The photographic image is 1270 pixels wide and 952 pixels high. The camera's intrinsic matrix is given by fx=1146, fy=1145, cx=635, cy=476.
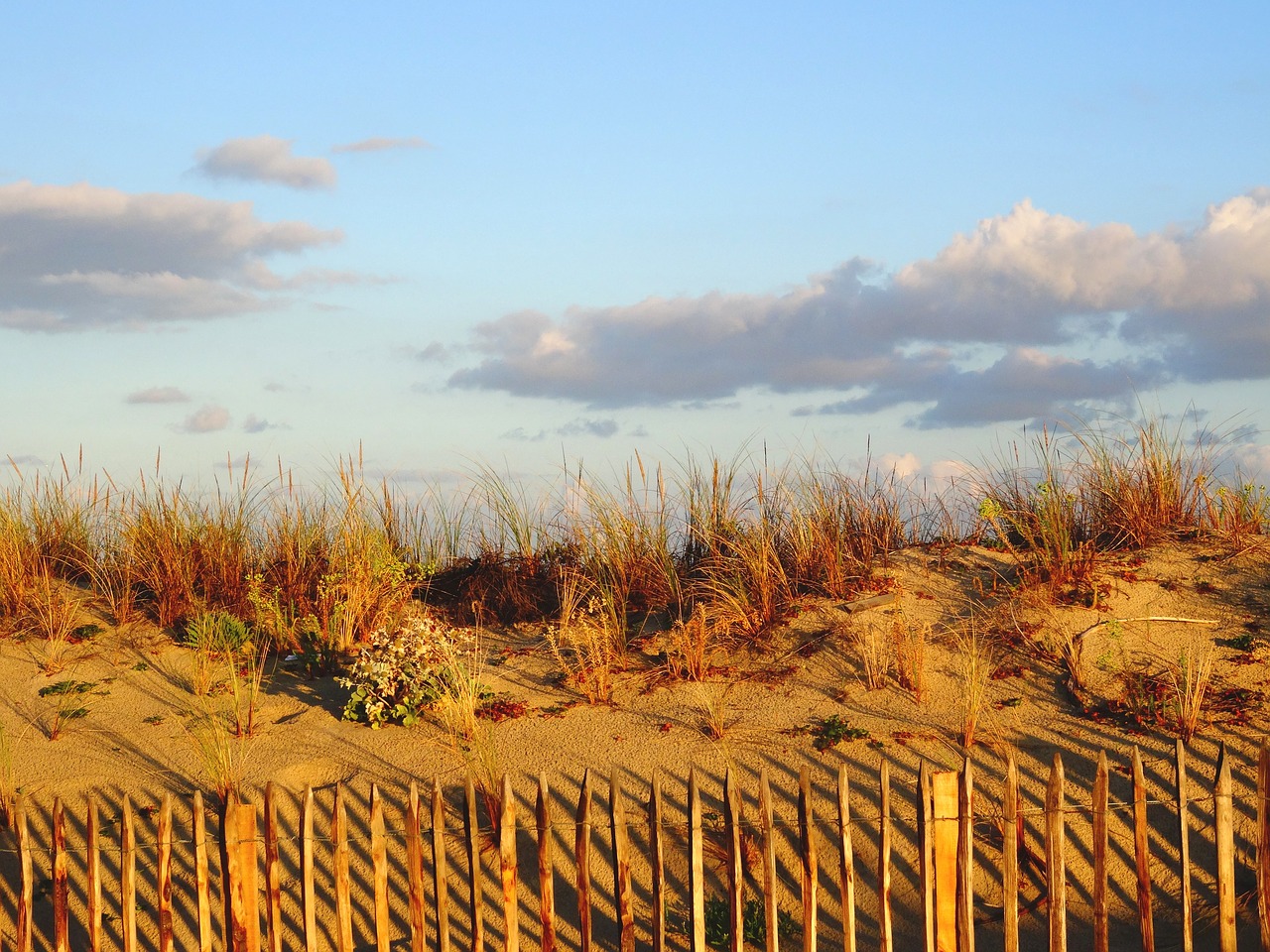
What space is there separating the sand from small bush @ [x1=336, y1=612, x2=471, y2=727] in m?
0.15

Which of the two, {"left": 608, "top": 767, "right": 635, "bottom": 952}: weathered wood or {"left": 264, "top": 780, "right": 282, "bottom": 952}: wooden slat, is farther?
{"left": 264, "top": 780, "right": 282, "bottom": 952}: wooden slat

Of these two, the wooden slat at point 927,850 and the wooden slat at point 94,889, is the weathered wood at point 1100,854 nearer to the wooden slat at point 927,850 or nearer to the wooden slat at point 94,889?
the wooden slat at point 927,850

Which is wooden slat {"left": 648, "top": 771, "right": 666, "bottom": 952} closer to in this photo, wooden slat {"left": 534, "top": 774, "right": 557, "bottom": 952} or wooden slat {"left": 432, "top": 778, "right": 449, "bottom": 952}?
wooden slat {"left": 534, "top": 774, "right": 557, "bottom": 952}

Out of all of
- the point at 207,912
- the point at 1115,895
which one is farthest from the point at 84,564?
the point at 1115,895

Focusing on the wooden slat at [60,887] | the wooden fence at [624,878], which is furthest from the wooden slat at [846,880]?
the wooden slat at [60,887]

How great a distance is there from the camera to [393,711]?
7.09 metres

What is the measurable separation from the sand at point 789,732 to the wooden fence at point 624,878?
52 millimetres

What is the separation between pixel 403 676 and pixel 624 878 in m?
2.75

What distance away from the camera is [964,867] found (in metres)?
4.85

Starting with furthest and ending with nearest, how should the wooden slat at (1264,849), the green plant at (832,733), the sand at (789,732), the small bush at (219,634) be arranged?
the small bush at (219,634) → the green plant at (832,733) → the sand at (789,732) → the wooden slat at (1264,849)

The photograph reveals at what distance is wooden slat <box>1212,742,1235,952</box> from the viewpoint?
4957 mm

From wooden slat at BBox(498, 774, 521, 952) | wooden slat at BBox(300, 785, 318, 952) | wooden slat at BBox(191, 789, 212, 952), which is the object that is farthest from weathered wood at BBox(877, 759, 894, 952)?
wooden slat at BBox(191, 789, 212, 952)

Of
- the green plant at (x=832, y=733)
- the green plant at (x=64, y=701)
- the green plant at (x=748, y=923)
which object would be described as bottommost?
the green plant at (x=748, y=923)

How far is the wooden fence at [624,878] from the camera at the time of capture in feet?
15.7
